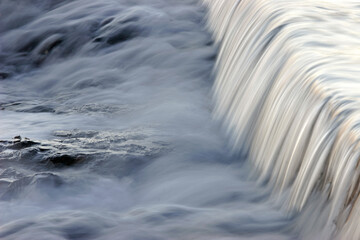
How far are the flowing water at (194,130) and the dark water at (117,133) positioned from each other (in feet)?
0.04

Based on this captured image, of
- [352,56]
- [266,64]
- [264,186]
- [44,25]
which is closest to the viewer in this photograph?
[264,186]

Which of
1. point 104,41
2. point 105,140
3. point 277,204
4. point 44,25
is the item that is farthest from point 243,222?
point 44,25

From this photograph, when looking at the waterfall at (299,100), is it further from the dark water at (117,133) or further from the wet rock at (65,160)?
the wet rock at (65,160)

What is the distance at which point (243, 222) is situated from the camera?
3314mm

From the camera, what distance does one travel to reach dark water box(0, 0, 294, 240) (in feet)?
11.2

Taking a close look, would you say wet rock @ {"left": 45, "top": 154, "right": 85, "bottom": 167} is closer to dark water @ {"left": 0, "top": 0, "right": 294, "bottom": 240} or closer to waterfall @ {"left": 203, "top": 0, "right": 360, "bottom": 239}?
dark water @ {"left": 0, "top": 0, "right": 294, "bottom": 240}

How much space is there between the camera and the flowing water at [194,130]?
322cm

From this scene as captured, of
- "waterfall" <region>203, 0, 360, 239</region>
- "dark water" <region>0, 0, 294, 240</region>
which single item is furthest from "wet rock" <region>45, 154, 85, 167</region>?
"waterfall" <region>203, 0, 360, 239</region>

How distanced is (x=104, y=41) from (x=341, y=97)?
420cm

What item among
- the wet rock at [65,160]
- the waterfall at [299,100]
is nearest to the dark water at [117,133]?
the wet rock at [65,160]

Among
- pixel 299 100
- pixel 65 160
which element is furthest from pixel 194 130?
pixel 299 100

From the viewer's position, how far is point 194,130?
4863mm

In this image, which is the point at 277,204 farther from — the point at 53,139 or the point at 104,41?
the point at 104,41

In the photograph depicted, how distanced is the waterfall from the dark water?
0.17 meters
